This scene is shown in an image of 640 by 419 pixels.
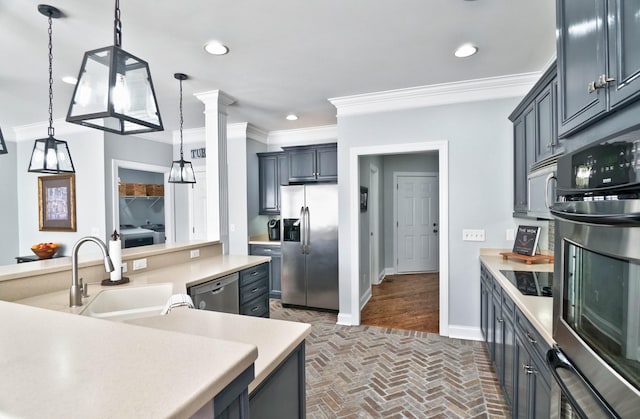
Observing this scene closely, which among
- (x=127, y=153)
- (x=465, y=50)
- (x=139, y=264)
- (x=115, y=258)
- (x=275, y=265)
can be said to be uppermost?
(x=465, y=50)

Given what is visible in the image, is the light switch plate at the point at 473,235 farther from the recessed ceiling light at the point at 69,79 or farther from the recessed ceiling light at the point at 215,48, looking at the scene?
the recessed ceiling light at the point at 69,79

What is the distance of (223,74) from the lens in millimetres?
3045

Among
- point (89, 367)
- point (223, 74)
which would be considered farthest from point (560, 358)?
point (223, 74)

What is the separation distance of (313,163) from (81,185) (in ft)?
11.1

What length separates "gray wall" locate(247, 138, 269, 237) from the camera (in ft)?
16.4

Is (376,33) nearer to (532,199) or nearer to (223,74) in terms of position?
(223,74)

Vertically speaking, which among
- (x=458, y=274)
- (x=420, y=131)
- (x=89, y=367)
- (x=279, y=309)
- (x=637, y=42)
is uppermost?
(x=420, y=131)

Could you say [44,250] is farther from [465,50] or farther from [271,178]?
[465,50]

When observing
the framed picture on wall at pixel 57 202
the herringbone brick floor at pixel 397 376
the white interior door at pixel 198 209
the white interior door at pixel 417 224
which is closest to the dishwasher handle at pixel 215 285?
the herringbone brick floor at pixel 397 376

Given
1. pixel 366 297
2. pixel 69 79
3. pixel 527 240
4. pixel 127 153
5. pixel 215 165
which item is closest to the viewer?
pixel 527 240

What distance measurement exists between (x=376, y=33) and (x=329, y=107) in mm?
1738

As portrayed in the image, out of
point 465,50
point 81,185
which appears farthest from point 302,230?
point 81,185

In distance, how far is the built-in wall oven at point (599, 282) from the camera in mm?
732

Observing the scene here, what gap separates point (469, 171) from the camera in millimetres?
3389
